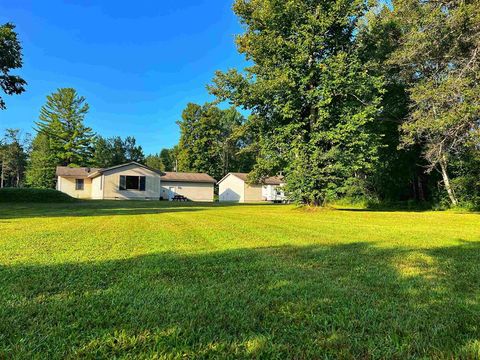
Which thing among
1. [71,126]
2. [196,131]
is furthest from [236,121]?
[71,126]

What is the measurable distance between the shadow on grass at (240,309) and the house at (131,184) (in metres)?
30.7

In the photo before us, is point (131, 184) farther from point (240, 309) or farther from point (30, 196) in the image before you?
point (240, 309)

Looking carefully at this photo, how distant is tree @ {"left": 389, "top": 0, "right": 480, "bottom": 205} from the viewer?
14.5 meters

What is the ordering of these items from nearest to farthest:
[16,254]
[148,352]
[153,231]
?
[148,352]
[16,254]
[153,231]

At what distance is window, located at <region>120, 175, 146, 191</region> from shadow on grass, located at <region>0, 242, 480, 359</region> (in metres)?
30.8

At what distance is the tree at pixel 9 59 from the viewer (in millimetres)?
20928

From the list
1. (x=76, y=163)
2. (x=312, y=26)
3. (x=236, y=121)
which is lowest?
(x=76, y=163)

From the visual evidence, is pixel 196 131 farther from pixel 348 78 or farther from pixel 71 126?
pixel 348 78

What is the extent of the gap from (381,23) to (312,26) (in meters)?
4.10

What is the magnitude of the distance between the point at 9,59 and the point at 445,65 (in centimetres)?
2468

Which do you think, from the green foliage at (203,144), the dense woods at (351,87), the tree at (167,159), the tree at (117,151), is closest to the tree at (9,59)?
the dense woods at (351,87)

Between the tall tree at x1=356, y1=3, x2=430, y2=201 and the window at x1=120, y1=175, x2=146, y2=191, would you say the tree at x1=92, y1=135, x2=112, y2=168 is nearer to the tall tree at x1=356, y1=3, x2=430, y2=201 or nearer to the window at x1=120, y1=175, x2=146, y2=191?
the window at x1=120, y1=175, x2=146, y2=191

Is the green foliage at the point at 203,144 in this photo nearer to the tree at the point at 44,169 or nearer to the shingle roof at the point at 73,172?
the shingle roof at the point at 73,172

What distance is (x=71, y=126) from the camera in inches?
1998
